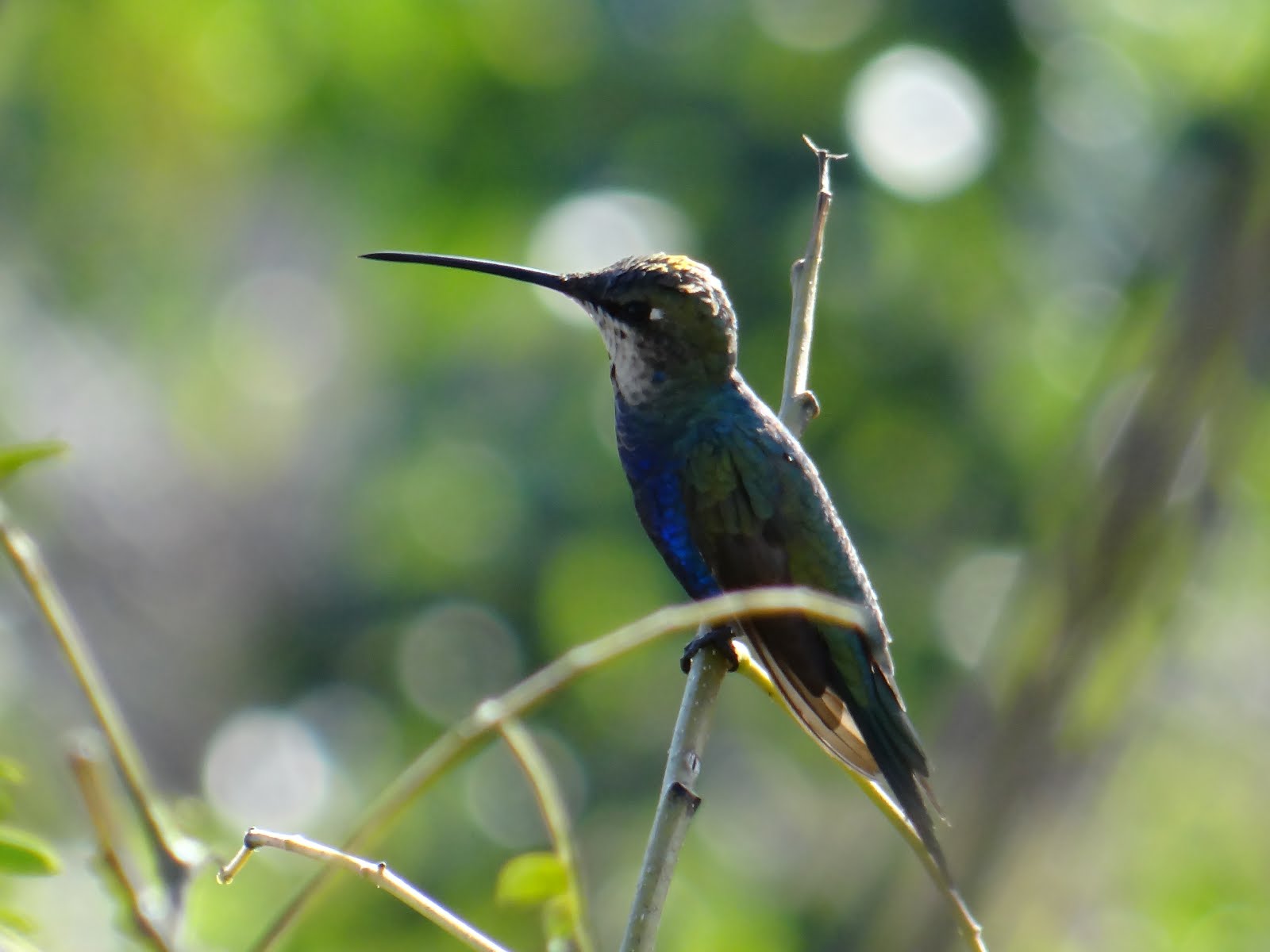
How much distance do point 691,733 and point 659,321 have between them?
50.2 inches

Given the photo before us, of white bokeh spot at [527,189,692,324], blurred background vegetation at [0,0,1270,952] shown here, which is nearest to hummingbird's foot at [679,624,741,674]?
blurred background vegetation at [0,0,1270,952]

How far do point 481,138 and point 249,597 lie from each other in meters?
5.73

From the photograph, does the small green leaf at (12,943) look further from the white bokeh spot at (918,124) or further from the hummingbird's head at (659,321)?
the white bokeh spot at (918,124)

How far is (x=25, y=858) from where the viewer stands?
144cm

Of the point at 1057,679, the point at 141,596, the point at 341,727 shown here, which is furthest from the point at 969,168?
the point at 141,596

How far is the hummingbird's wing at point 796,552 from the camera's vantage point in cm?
292

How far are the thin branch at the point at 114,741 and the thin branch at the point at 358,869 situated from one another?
0.14 ft

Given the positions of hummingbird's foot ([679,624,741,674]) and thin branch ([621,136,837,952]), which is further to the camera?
hummingbird's foot ([679,624,741,674])

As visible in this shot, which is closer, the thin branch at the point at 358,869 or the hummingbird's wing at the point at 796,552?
the thin branch at the point at 358,869

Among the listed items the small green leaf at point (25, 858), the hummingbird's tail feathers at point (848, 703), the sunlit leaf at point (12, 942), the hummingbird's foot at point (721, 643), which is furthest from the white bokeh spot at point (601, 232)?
the sunlit leaf at point (12, 942)

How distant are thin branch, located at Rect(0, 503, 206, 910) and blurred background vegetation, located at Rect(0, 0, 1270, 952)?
2.88m

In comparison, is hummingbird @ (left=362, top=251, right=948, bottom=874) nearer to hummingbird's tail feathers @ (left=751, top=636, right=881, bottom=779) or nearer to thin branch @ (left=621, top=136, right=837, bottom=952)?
hummingbird's tail feathers @ (left=751, top=636, right=881, bottom=779)

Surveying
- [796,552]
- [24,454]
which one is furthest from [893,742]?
[24,454]

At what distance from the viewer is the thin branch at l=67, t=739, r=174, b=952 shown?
1.29 metres
